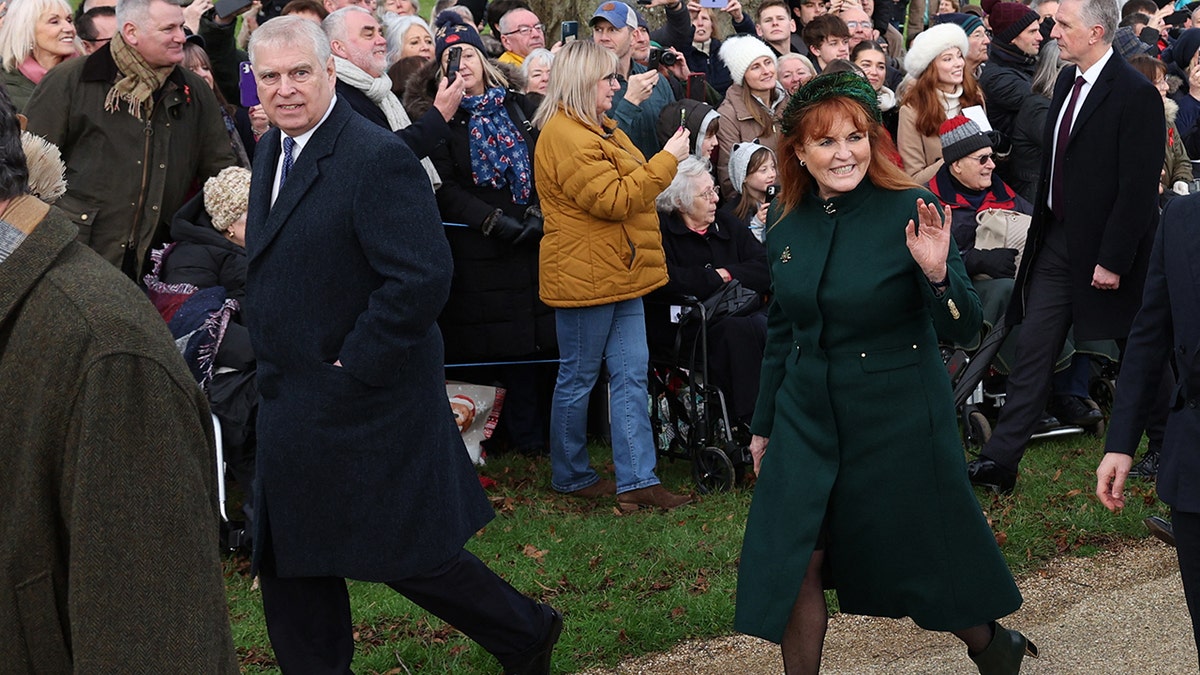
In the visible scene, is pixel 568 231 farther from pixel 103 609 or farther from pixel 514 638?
pixel 103 609

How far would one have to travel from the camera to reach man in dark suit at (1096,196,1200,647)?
145 inches

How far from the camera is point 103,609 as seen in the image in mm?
2248

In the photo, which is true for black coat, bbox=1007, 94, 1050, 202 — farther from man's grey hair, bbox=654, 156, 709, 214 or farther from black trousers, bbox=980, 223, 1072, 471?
man's grey hair, bbox=654, 156, 709, 214

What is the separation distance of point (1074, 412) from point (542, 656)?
4.74 metres

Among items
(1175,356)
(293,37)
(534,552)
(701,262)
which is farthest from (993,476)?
(293,37)

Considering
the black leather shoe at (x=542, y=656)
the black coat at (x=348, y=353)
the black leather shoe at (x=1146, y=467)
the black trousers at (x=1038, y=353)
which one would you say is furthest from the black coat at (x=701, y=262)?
the black coat at (x=348, y=353)

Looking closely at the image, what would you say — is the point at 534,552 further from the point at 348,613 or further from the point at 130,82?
the point at 130,82

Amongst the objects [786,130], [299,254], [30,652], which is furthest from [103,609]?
[786,130]

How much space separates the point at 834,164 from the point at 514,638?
1784mm

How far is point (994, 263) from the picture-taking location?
26.8 ft

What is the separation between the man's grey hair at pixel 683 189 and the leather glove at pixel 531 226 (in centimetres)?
68

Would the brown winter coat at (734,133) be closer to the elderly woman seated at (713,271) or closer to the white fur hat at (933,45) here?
the white fur hat at (933,45)

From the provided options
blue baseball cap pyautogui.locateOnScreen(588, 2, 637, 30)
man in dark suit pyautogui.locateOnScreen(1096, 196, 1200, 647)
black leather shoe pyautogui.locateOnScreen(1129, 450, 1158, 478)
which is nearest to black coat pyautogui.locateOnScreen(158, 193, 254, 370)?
blue baseball cap pyautogui.locateOnScreen(588, 2, 637, 30)

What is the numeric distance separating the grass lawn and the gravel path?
0.16m
